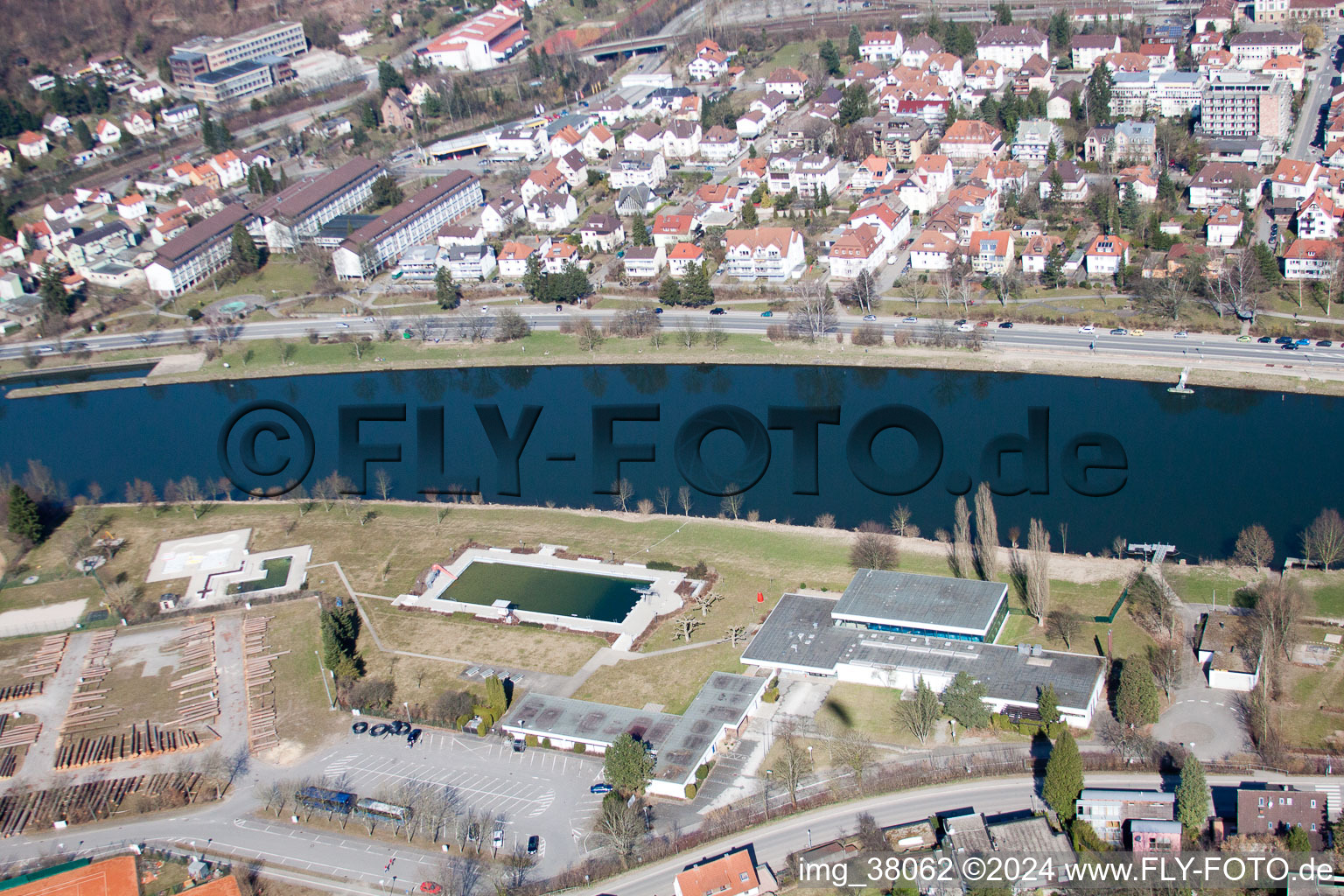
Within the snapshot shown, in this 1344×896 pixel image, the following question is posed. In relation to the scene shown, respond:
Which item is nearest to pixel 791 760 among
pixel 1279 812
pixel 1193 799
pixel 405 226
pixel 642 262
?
pixel 1193 799

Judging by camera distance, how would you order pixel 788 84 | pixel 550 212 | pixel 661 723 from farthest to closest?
pixel 788 84 → pixel 550 212 → pixel 661 723

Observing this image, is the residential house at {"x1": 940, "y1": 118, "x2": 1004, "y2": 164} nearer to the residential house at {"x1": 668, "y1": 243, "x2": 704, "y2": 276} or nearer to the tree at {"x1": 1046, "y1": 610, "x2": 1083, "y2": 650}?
the residential house at {"x1": 668, "y1": 243, "x2": 704, "y2": 276}

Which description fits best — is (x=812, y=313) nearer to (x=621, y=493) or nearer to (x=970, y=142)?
(x=621, y=493)

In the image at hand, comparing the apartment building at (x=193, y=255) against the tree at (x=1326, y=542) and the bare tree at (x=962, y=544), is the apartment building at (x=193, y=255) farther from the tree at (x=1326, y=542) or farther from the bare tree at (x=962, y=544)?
the tree at (x=1326, y=542)

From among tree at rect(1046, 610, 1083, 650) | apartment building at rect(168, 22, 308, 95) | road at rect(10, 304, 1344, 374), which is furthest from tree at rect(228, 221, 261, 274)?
tree at rect(1046, 610, 1083, 650)

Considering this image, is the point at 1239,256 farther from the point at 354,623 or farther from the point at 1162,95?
the point at 354,623

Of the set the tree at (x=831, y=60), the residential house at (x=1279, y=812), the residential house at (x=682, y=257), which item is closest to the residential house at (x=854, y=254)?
the residential house at (x=682, y=257)
